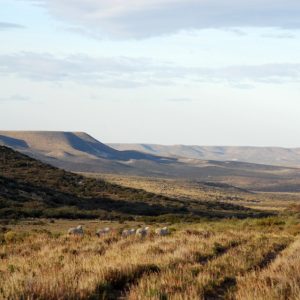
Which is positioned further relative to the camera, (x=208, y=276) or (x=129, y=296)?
(x=208, y=276)

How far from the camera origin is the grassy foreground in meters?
9.27

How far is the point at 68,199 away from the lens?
55906 millimetres

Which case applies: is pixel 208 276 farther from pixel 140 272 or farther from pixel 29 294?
pixel 29 294

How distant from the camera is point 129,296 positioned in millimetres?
9430

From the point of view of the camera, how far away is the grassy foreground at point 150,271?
365 inches

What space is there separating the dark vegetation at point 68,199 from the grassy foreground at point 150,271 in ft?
70.0

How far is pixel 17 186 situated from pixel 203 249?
42.0 metres

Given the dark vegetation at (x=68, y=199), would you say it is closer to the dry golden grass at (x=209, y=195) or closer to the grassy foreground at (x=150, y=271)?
the grassy foreground at (x=150, y=271)

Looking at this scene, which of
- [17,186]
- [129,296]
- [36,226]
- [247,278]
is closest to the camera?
[129,296]

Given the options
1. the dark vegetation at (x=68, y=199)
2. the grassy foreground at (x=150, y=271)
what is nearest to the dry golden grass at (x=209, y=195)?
the dark vegetation at (x=68, y=199)

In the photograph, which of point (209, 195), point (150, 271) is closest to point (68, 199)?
point (150, 271)

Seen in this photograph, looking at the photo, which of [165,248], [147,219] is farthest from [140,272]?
[147,219]

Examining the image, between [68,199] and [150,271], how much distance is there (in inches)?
1757

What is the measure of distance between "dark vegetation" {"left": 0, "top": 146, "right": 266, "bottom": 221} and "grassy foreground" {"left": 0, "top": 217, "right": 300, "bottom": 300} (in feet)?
70.0
